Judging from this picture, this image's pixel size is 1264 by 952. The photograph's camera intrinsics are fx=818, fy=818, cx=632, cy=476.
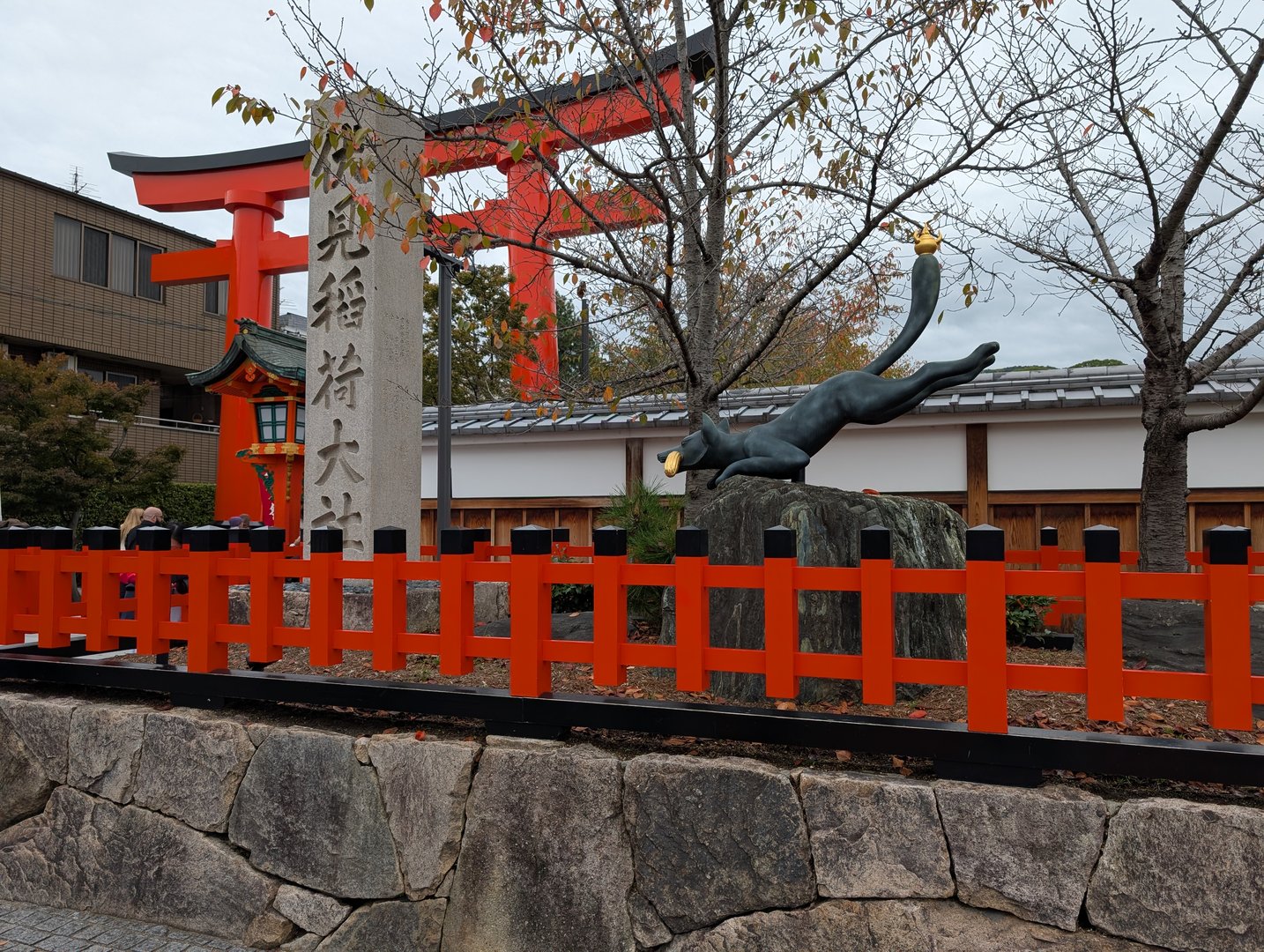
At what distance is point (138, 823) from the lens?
3.66m

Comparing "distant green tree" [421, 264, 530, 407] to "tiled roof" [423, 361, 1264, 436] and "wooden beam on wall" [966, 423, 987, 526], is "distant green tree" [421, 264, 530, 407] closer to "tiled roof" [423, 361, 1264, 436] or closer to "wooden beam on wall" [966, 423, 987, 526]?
"tiled roof" [423, 361, 1264, 436]

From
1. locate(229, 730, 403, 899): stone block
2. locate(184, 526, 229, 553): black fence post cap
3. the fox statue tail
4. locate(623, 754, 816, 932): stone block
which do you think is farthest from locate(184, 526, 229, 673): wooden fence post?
the fox statue tail

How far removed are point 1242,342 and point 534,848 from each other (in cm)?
491

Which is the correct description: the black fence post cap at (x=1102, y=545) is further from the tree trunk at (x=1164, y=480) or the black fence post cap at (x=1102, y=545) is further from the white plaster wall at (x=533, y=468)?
the white plaster wall at (x=533, y=468)

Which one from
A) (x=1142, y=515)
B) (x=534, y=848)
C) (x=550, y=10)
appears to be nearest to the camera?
(x=534, y=848)

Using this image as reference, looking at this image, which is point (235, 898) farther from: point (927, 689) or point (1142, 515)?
point (1142, 515)

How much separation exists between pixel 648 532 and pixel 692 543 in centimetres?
303

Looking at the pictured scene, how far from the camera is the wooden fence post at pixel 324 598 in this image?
3340mm

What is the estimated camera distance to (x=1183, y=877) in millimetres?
2330

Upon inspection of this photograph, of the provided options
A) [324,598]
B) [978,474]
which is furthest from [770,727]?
[978,474]

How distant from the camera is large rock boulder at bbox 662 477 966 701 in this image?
138 inches

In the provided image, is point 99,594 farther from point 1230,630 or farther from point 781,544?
point 1230,630

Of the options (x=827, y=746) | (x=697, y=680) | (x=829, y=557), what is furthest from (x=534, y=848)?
(x=829, y=557)

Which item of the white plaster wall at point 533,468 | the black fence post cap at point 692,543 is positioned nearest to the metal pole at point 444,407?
the white plaster wall at point 533,468
